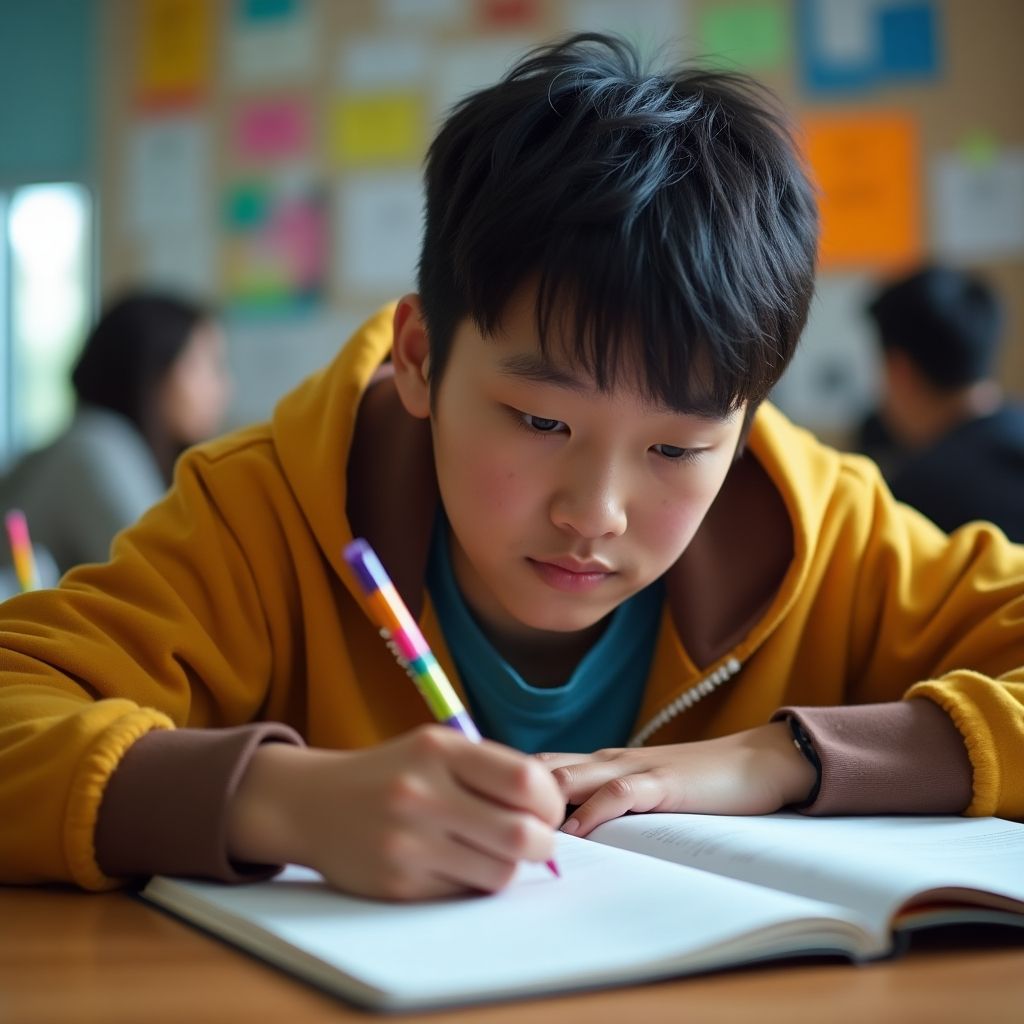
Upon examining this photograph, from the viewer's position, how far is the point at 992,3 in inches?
117

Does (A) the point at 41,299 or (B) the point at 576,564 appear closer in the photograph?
(B) the point at 576,564

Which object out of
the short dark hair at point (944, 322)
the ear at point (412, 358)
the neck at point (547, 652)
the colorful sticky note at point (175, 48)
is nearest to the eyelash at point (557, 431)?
the ear at point (412, 358)

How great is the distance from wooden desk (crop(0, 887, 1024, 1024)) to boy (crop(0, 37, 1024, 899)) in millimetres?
79

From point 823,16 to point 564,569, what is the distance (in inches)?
101

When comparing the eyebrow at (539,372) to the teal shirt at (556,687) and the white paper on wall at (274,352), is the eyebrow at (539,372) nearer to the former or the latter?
the teal shirt at (556,687)

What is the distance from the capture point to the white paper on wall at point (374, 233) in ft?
11.1

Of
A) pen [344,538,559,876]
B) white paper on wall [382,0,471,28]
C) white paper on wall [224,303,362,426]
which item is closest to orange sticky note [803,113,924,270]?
white paper on wall [382,0,471,28]

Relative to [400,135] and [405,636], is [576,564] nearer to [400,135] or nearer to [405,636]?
[405,636]

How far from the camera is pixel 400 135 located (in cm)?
340

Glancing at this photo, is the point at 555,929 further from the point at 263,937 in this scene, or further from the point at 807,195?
the point at 807,195

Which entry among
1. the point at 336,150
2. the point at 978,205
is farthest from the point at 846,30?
the point at 336,150

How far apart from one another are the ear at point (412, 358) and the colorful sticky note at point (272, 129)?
2645mm

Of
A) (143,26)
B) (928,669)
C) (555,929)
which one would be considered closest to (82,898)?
(555,929)

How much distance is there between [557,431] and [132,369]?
2.24 meters
